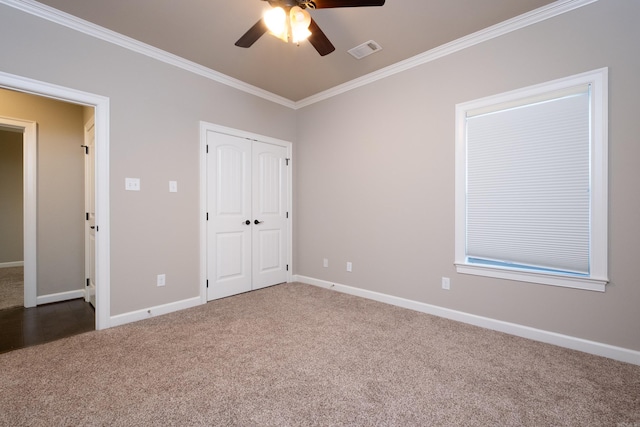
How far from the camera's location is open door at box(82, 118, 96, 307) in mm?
3248

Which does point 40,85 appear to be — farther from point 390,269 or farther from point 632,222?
point 632,222

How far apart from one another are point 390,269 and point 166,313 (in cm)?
257

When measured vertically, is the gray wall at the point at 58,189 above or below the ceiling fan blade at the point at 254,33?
below

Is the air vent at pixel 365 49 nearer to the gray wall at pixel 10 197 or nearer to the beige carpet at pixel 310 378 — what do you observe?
the beige carpet at pixel 310 378

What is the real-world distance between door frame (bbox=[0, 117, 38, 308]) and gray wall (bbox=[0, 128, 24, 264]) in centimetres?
367

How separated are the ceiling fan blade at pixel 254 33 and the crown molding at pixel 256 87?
53.2 inches

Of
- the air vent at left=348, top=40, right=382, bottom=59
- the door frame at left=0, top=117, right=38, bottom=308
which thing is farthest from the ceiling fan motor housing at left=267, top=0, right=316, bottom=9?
A: the door frame at left=0, top=117, right=38, bottom=308

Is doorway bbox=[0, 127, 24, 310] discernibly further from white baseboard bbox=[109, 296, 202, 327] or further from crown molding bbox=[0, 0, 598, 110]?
crown molding bbox=[0, 0, 598, 110]

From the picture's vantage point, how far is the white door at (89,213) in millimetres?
3250

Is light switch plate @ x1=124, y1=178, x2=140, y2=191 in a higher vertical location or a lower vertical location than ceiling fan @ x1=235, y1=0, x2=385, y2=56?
lower

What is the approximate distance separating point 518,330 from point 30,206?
17.7 feet

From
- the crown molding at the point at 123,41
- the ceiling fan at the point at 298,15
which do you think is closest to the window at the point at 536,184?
the ceiling fan at the point at 298,15

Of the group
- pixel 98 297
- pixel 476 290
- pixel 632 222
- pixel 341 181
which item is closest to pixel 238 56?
pixel 341 181

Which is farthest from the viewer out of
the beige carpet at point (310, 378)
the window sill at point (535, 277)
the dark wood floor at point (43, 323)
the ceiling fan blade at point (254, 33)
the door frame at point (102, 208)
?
the door frame at point (102, 208)
